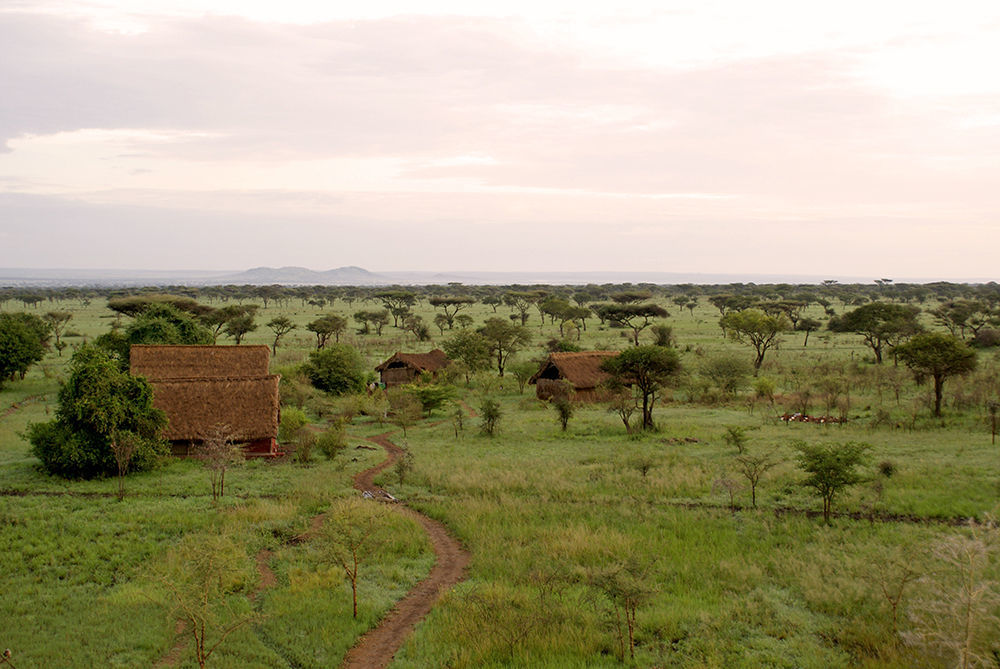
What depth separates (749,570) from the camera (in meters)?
13.8

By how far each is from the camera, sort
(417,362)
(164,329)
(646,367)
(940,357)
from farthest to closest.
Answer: (417,362)
(164,329)
(646,367)
(940,357)

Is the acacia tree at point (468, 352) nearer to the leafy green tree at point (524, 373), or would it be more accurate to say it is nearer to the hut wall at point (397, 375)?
A: the hut wall at point (397, 375)

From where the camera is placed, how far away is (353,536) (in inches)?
580

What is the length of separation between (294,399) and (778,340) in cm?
4429

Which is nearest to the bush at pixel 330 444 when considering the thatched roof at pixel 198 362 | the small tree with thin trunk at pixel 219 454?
the small tree with thin trunk at pixel 219 454

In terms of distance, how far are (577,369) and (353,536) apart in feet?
84.1

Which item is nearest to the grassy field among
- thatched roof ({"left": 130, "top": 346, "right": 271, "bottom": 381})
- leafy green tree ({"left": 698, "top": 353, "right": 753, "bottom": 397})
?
thatched roof ({"left": 130, "top": 346, "right": 271, "bottom": 381})

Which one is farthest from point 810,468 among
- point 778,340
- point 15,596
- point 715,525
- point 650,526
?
point 778,340

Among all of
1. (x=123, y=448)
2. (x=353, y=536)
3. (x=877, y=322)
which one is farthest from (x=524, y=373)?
(x=353, y=536)

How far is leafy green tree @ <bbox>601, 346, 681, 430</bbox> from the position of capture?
97.9 feet

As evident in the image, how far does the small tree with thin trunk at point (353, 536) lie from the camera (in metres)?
13.3

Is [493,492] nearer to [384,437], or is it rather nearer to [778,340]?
[384,437]

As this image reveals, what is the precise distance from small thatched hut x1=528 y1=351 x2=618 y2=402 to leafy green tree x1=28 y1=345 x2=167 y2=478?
70.5ft

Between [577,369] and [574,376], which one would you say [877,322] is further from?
[574,376]
